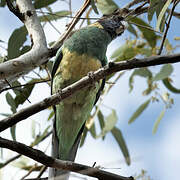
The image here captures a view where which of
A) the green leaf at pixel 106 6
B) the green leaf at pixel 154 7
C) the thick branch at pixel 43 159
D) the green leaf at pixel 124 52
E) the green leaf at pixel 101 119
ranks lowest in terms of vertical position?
the thick branch at pixel 43 159

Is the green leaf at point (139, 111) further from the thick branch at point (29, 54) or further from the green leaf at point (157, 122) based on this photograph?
the thick branch at point (29, 54)

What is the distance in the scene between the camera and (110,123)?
264 cm

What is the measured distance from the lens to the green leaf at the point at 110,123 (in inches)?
102

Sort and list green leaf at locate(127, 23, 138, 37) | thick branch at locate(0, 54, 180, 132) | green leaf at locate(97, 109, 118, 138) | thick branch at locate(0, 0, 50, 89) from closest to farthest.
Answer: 1. thick branch at locate(0, 54, 180, 132)
2. thick branch at locate(0, 0, 50, 89)
3. green leaf at locate(127, 23, 138, 37)
4. green leaf at locate(97, 109, 118, 138)

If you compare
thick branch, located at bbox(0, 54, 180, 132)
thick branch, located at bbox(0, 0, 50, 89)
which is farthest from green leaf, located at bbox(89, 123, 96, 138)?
thick branch, located at bbox(0, 54, 180, 132)

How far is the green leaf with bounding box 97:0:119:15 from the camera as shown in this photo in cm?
220

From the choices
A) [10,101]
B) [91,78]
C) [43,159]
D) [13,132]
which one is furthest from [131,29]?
[43,159]

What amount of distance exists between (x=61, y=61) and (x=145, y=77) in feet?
2.81

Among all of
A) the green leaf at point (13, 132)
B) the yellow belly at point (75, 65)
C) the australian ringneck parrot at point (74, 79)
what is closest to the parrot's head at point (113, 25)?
the australian ringneck parrot at point (74, 79)

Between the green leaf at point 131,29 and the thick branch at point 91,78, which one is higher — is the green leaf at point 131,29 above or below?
above

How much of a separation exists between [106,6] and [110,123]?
36.6 inches

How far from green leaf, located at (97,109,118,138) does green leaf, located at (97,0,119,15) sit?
0.88 meters

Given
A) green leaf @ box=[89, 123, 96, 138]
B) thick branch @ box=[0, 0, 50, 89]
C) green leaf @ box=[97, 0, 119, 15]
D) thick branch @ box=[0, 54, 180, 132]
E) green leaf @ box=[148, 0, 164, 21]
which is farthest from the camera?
green leaf @ box=[89, 123, 96, 138]

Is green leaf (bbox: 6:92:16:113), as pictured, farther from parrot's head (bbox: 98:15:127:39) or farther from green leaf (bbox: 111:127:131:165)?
green leaf (bbox: 111:127:131:165)
